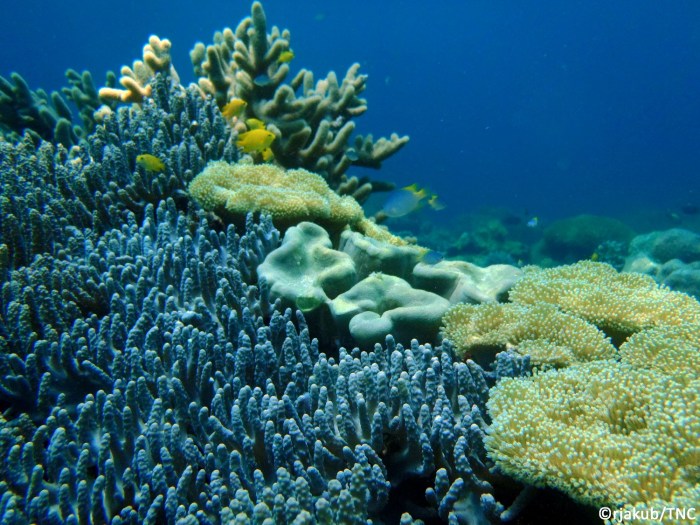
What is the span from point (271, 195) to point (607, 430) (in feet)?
9.41

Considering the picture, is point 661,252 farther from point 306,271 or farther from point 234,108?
point 306,271

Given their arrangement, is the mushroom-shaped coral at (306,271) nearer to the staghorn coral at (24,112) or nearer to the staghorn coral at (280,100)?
the staghorn coral at (280,100)

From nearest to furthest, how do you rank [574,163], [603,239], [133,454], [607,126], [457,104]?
[133,454] < [603,239] < [574,163] < [607,126] < [457,104]

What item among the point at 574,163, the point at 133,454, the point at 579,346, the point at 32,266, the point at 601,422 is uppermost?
the point at 574,163

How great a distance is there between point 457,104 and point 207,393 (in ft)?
496

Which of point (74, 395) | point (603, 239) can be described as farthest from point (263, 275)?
point (603, 239)

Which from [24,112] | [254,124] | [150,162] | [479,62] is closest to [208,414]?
[150,162]

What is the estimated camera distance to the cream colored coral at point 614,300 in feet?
8.73

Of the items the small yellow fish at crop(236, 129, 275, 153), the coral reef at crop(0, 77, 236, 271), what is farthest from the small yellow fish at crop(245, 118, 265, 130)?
the small yellow fish at crop(236, 129, 275, 153)

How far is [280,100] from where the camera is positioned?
5750 millimetres

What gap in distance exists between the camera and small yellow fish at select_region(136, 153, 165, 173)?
3.96 meters

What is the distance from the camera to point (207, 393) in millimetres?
2340

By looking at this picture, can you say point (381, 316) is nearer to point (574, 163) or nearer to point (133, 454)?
point (133, 454)

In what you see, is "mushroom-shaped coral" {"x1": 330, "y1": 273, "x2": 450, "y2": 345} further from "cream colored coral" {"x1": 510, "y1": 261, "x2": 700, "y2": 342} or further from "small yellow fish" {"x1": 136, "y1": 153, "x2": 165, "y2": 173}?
"small yellow fish" {"x1": 136, "y1": 153, "x2": 165, "y2": 173}
